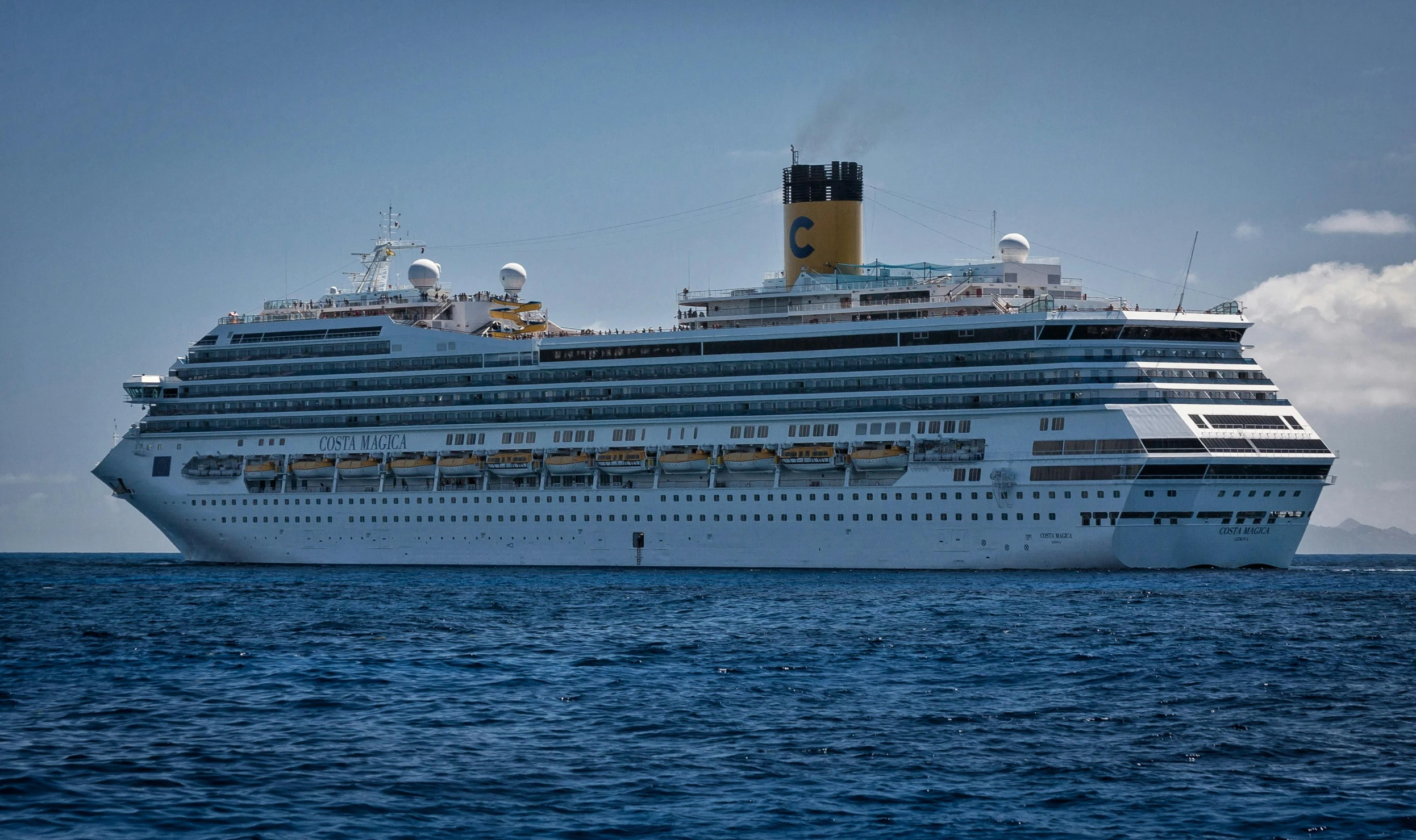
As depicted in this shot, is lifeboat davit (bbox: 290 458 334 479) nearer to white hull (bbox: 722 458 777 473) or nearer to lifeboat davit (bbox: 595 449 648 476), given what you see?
lifeboat davit (bbox: 595 449 648 476)

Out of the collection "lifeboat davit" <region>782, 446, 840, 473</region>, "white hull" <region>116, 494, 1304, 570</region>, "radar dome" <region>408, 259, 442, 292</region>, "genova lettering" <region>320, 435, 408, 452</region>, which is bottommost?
"white hull" <region>116, 494, 1304, 570</region>

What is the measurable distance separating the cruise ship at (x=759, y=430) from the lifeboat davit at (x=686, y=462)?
0.67 ft

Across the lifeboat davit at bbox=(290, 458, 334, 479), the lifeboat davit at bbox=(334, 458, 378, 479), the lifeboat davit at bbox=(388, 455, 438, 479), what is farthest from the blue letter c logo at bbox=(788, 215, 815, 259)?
the lifeboat davit at bbox=(290, 458, 334, 479)

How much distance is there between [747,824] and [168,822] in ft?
24.3

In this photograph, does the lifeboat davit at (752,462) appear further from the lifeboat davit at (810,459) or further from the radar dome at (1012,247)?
the radar dome at (1012,247)

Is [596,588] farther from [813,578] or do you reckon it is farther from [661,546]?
[661,546]

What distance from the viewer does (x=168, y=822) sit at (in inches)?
727

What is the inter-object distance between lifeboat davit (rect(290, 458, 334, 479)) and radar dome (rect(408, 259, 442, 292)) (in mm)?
11653

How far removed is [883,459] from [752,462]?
6.16m

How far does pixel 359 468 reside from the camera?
7581 cm

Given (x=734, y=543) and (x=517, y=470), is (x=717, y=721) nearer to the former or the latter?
(x=734, y=543)

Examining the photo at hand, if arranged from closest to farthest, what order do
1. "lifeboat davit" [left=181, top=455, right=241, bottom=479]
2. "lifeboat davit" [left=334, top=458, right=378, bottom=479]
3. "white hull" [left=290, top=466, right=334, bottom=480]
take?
"lifeboat davit" [left=334, top=458, right=378, bottom=479]
"white hull" [left=290, top=466, right=334, bottom=480]
"lifeboat davit" [left=181, top=455, right=241, bottom=479]

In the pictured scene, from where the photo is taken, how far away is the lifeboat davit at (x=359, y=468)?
75688 millimetres

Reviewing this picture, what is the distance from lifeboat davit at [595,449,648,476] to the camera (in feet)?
228
